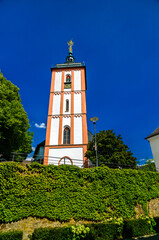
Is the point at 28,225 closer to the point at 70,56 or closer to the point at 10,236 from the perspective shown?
the point at 10,236

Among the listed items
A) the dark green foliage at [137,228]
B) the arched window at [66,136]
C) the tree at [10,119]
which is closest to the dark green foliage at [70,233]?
the dark green foliage at [137,228]

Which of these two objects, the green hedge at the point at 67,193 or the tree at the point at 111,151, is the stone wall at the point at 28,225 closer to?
the green hedge at the point at 67,193

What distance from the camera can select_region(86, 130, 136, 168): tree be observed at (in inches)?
591

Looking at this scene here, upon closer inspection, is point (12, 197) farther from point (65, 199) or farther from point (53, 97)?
point (53, 97)

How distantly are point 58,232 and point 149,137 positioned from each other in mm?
17980

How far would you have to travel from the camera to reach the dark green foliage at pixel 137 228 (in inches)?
318

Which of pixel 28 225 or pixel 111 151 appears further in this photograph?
pixel 111 151

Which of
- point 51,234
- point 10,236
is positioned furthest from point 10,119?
point 51,234

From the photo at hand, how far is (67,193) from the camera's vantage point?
376 inches

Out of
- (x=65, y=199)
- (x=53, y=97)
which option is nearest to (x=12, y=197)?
(x=65, y=199)

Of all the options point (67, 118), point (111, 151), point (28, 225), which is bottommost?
point (28, 225)

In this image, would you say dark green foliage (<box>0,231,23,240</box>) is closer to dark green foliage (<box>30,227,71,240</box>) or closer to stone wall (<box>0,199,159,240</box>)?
dark green foliage (<box>30,227,71,240</box>)

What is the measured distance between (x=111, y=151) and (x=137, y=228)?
27.1 ft

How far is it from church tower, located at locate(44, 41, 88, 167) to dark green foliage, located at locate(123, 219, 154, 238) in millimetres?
9843
